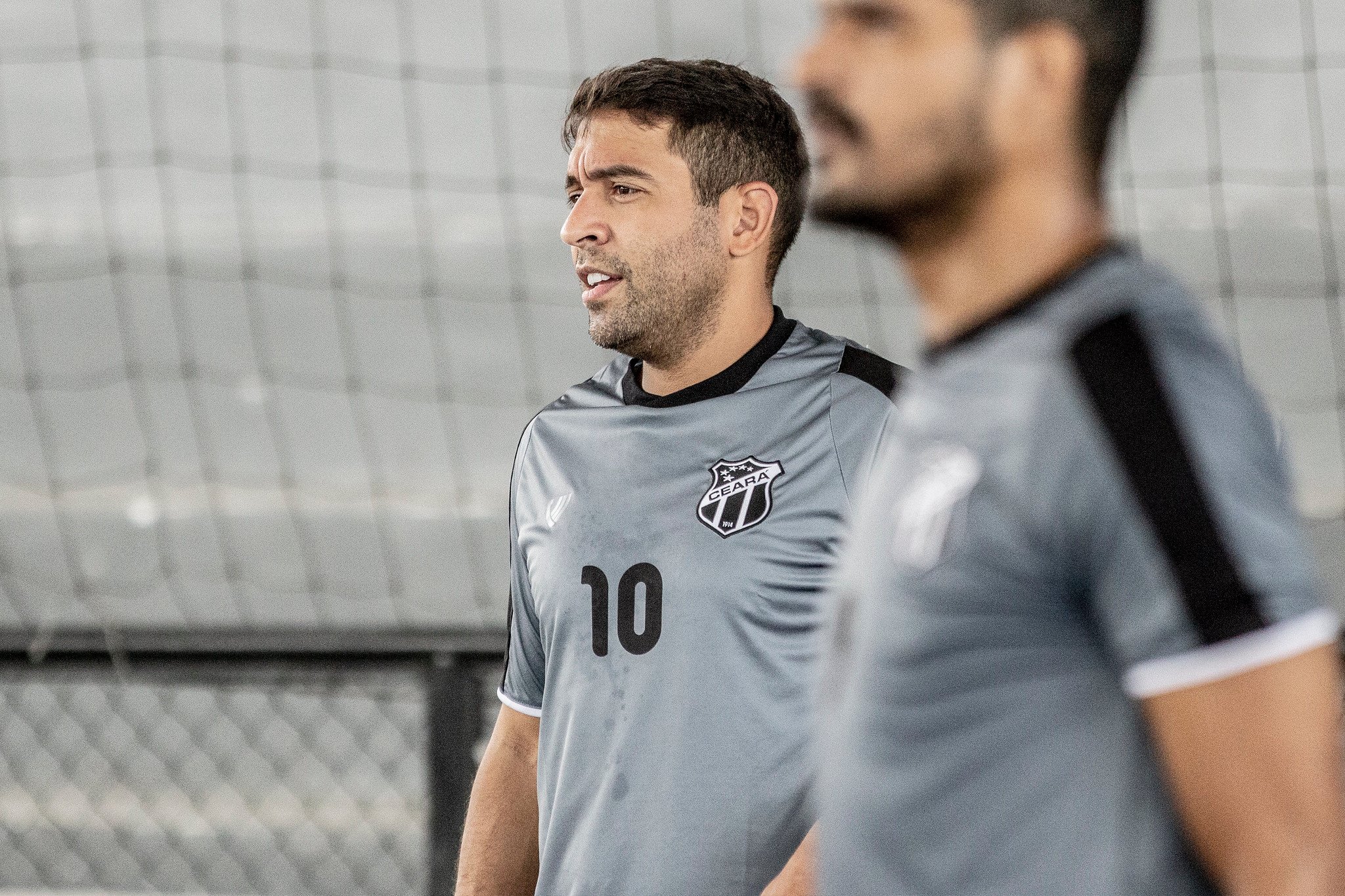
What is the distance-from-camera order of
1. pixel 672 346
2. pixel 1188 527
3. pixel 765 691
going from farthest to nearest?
pixel 672 346, pixel 765 691, pixel 1188 527

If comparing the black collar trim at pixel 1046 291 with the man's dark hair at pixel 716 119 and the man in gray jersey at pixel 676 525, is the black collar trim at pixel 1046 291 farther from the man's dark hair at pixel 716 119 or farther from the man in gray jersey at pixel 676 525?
the man's dark hair at pixel 716 119

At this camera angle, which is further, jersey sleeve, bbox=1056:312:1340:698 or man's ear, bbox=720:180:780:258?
man's ear, bbox=720:180:780:258

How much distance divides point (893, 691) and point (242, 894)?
3.74 m

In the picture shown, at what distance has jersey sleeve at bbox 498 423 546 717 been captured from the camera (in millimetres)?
1743

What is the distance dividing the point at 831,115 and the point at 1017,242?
13 cm

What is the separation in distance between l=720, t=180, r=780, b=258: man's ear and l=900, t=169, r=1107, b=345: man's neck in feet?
2.94

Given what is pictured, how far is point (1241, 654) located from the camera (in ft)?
2.30

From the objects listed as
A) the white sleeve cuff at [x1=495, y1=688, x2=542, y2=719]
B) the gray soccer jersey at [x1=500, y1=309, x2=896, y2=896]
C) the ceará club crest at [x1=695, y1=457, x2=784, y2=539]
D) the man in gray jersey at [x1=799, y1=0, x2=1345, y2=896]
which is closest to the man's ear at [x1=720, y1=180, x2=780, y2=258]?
the gray soccer jersey at [x1=500, y1=309, x2=896, y2=896]

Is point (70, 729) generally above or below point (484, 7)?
below

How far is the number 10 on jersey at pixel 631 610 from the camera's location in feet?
5.11

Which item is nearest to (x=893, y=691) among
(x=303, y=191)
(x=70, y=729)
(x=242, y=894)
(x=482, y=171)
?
(x=242, y=894)

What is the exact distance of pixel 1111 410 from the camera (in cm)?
73

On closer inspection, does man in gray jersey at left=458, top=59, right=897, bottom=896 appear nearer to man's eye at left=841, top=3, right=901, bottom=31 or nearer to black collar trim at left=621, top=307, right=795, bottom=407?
black collar trim at left=621, top=307, right=795, bottom=407

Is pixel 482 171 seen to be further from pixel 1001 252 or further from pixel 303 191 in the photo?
pixel 1001 252
